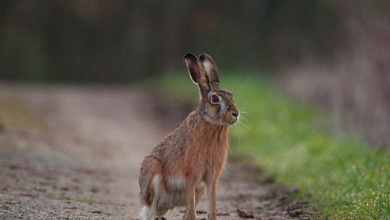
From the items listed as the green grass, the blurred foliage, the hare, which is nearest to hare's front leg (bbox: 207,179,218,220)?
the hare

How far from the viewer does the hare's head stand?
8086 millimetres

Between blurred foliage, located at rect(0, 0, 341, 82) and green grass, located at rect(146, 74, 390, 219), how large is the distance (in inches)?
507

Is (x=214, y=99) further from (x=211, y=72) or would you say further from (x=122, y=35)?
(x=122, y=35)

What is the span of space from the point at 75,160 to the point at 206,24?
22.0 m

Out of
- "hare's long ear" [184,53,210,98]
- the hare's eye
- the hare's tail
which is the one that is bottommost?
the hare's tail

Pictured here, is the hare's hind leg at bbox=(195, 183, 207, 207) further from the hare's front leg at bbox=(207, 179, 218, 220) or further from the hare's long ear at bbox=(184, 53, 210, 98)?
the hare's long ear at bbox=(184, 53, 210, 98)

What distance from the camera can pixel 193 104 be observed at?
Result: 839 inches

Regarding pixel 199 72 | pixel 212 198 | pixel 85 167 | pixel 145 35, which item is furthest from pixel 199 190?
pixel 145 35

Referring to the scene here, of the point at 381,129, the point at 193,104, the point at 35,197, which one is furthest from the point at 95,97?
the point at 35,197

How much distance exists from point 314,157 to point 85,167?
3285 mm

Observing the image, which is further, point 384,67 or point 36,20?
point 36,20

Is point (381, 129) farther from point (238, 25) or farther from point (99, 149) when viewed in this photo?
point (238, 25)

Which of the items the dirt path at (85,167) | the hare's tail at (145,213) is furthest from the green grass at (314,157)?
the hare's tail at (145,213)

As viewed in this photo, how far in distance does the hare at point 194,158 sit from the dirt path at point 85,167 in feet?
1.94
